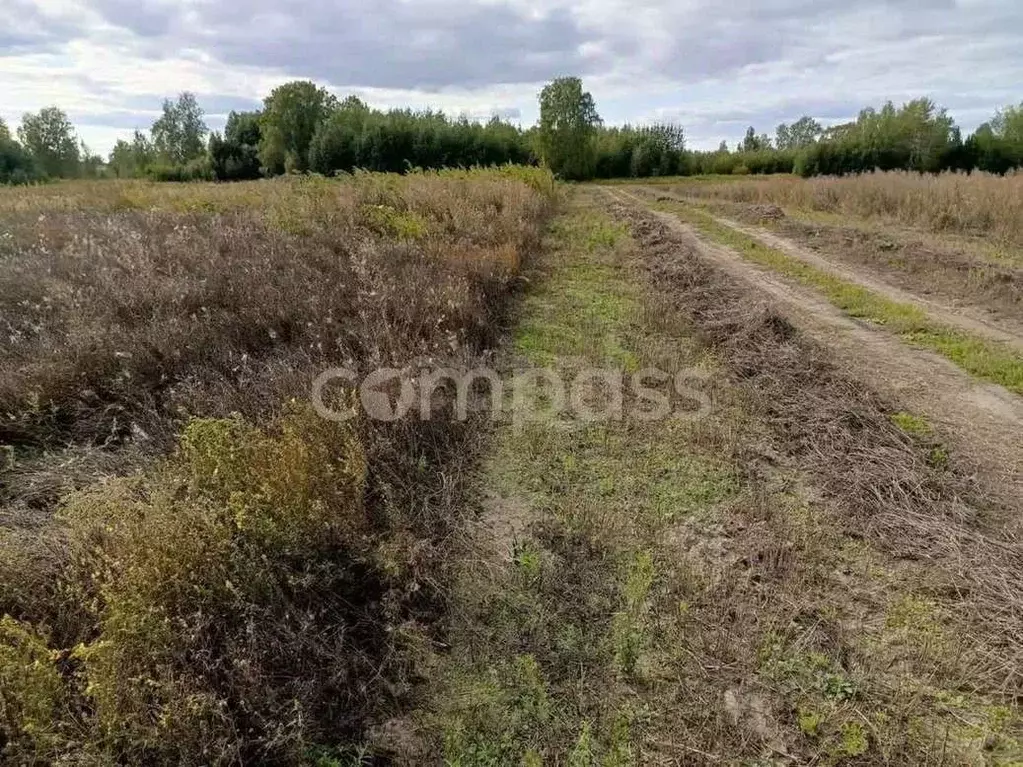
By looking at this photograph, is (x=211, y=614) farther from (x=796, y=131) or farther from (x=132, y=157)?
(x=796, y=131)

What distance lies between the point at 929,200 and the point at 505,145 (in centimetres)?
3929

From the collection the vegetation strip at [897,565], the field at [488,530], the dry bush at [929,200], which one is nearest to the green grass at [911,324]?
the field at [488,530]

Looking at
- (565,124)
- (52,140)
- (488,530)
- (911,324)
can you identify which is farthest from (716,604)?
(52,140)

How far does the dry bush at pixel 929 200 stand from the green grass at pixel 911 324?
5093 millimetres

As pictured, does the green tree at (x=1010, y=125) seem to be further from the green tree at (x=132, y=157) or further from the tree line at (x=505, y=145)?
the green tree at (x=132, y=157)

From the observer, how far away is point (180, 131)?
67.7 meters

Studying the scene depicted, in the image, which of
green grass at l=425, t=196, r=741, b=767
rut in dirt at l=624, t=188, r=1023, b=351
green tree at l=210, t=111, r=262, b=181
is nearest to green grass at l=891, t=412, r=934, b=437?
green grass at l=425, t=196, r=741, b=767

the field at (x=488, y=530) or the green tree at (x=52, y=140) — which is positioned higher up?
the green tree at (x=52, y=140)

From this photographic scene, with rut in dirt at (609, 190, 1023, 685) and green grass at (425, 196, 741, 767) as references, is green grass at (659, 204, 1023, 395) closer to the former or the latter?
rut in dirt at (609, 190, 1023, 685)

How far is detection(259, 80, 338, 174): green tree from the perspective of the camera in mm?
44281

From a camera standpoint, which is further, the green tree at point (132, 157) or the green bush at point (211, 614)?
the green tree at point (132, 157)

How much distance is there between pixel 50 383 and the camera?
3.96 metres

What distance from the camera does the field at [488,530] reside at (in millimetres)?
2033

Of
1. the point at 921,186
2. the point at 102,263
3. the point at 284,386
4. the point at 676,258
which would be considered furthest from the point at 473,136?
the point at 284,386
